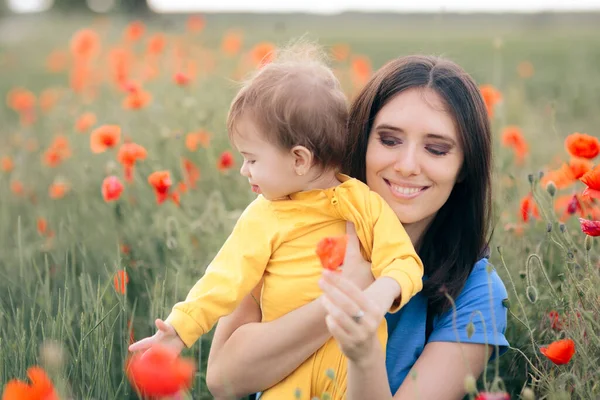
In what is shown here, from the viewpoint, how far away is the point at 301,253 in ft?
6.33

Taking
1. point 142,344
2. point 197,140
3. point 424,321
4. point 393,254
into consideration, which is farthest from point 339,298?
point 197,140

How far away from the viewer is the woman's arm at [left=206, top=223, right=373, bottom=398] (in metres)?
1.90

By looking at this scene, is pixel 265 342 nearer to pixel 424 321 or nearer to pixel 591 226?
pixel 424 321

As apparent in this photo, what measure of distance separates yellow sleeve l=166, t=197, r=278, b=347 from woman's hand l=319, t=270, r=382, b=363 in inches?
14.4

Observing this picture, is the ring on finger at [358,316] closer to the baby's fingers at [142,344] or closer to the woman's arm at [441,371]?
the woman's arm at [441,371]

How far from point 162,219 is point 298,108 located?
1674 millimetres

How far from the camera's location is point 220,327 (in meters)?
2.21

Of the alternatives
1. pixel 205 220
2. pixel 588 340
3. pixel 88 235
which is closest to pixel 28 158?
pixel 88 235

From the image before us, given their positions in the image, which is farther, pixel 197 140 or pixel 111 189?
pixel 197 140

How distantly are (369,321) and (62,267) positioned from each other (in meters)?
1.80

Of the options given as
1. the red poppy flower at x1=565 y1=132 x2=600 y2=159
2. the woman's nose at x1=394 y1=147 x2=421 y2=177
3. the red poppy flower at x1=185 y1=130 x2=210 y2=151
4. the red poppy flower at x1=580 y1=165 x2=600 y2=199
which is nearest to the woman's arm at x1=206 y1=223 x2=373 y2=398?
the woman's nose at x1=394 y1=147 x2=421 y2=177

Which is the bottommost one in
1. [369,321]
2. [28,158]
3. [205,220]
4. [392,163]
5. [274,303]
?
[28,158]

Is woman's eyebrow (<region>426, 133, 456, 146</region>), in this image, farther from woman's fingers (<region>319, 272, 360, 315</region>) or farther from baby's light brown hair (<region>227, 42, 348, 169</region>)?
woman's fingers (<region>319, 272, 360, 315</region>)

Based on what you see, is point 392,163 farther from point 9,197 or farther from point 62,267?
point 9,197
